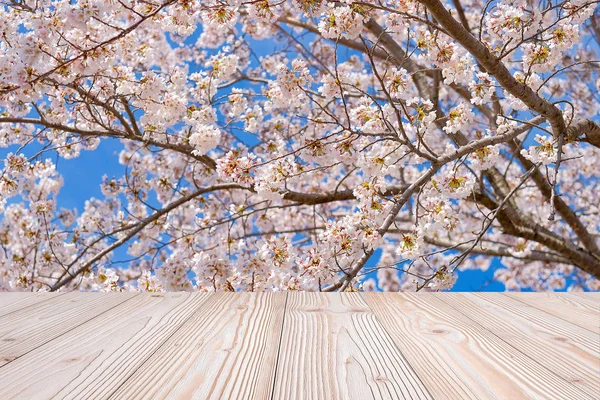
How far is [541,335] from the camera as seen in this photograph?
1.10 metres

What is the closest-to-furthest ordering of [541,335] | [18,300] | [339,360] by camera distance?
1. [339,360]
2. [541,335]
3. [18,300]

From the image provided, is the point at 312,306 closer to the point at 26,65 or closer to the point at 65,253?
the point at 26,65

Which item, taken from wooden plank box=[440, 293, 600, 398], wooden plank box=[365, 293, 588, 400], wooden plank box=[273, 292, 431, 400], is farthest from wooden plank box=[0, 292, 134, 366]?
wooden plank box=[440, 293, 600, 398]

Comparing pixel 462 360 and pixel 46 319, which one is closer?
pixel 462 360

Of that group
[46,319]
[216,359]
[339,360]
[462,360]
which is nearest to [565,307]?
[462,360]

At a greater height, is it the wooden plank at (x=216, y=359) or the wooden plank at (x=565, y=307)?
the wooden plank at (x=565, y=307)

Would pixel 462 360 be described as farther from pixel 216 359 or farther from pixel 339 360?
pixel 216 359

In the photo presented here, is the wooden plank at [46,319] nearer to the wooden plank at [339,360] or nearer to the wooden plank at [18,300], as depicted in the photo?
the wooden plank at [18,300]

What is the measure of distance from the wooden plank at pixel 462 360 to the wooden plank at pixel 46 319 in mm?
692

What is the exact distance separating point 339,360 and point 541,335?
0.52 m

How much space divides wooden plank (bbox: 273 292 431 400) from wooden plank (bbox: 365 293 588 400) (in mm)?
32

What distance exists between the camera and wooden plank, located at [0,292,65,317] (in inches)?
50.8

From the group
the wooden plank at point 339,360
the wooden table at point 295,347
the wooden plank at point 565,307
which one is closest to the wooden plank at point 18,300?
the wooden table at point 295,347

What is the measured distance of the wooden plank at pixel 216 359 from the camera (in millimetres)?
722
